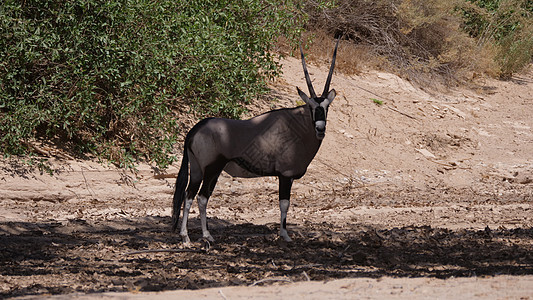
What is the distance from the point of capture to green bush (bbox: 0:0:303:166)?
11.3 metres

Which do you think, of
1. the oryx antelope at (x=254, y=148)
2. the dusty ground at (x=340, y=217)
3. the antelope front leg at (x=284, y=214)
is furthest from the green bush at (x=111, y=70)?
the antelope front leg at (x=284, y=214)

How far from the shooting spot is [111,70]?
455 inches

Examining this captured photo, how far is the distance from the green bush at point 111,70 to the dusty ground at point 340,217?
0.75 metres

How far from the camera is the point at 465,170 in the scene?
51.3ft

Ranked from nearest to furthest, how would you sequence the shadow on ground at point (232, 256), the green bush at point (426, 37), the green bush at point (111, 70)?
the shadow on ground at point (232, 256) < the green bush at point (111, 70) < the green bush at point (426, 37)

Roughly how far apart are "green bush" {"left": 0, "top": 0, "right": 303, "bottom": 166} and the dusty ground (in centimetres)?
75

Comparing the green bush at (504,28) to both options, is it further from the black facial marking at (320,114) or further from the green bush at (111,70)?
the black facial marking at (320,114)

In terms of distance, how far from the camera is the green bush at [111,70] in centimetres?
1129

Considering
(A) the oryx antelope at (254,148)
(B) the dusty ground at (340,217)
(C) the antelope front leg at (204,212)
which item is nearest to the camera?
(B) the dusty ground at (340,217)

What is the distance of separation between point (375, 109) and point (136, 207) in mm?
9207

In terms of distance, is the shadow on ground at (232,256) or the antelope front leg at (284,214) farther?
the antelope front leg at (284,214)

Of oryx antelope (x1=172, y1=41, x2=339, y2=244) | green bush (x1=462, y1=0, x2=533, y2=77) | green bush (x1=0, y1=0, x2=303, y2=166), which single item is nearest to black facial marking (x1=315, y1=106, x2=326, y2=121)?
oryx antelope (x1=172, y1=41, x2=339, y2=244)

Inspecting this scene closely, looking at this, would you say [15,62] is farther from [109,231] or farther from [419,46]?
[419,46]

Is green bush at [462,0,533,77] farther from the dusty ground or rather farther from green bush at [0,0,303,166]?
green bush at [0,0,303,166]
